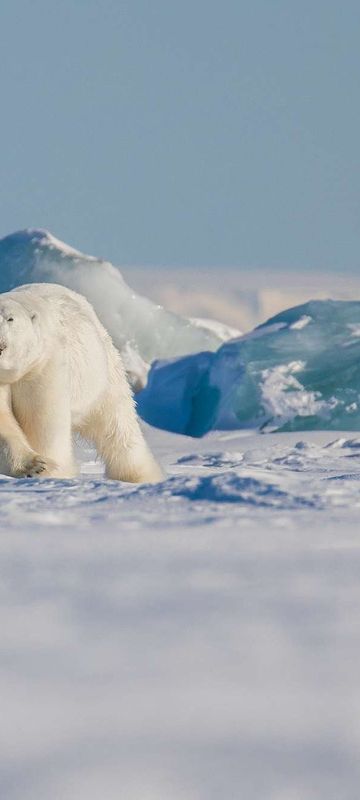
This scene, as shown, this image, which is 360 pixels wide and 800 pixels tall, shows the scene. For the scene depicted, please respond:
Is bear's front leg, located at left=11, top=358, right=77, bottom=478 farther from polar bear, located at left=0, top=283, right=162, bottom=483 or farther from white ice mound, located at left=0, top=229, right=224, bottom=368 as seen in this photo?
white ice mound, located at left=0, top=229, right=224, bottom=368

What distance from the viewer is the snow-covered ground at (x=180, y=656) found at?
1.88 m

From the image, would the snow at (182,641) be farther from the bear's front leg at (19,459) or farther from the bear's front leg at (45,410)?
the bear's front leg at (45,410)

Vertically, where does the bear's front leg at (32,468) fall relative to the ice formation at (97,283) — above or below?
below

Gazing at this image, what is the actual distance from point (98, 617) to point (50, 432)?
4038mm

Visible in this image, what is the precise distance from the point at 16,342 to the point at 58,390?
19.0 inches

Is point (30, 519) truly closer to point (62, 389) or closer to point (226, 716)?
point (226, 716)

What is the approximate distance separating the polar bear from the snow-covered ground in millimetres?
3246

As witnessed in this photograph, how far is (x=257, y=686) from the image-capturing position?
2008 mm

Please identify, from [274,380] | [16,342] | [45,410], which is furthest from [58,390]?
[274,380]

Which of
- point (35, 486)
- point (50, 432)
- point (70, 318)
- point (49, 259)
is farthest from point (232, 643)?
point (49, 259)

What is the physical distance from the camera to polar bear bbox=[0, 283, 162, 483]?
19.2ft

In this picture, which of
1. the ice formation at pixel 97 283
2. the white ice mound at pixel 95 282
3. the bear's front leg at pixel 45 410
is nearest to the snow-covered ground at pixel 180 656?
the bear's front leg at pixel 45 410

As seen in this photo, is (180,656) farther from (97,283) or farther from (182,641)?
(97,283)

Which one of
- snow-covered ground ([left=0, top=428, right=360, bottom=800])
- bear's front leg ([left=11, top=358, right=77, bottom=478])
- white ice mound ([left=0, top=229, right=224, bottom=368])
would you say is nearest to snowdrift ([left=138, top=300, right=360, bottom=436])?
white ice mound ([left=0, top=229, right=224, bottom=368])
